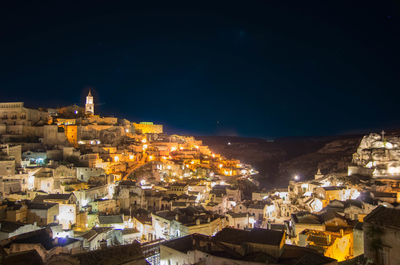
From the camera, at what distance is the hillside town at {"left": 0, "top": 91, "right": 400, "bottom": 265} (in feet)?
43.7

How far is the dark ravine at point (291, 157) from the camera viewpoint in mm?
69438

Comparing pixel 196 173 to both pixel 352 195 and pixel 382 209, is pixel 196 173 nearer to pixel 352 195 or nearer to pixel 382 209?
pixel 352 195

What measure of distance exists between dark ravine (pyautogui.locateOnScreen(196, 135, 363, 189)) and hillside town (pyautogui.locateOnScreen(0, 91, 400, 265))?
1860cm

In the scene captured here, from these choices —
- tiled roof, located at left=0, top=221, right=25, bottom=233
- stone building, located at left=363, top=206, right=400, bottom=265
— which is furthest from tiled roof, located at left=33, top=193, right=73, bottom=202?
stone building, located at left=363, top=206, right=400, bottom=265

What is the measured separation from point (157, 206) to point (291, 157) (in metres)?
82.5

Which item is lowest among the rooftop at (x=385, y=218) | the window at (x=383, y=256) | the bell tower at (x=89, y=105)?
the window at (x=383, y=256)

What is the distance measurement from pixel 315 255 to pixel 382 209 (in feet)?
13.7

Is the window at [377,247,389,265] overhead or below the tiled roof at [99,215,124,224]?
overhead

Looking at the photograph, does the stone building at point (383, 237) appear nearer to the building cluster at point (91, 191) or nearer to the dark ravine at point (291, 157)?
the building cluster at point (91, 191)

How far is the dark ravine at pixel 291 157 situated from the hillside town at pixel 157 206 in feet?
61.0

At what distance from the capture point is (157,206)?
30.2 m

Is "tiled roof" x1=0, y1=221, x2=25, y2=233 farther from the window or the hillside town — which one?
the window

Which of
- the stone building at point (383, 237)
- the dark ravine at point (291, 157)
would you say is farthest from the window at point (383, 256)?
the dark ravine at point (291, 157)

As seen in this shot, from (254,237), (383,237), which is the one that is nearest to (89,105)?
(254,237)
